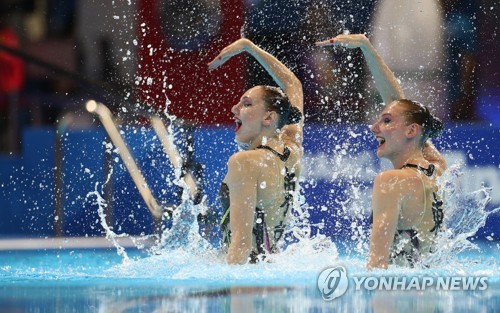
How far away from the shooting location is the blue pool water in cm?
288

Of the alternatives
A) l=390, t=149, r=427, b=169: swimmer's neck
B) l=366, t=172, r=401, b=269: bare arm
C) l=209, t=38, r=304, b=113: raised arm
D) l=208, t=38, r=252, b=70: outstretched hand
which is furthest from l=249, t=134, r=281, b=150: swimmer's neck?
l=366, t=172, r=401, b=269: bare arm

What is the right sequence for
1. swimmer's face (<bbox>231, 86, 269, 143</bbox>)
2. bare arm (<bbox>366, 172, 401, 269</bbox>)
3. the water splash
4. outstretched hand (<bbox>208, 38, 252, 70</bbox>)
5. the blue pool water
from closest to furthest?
the blue pool water
bare arm (<bbox>366, 172, 401, 269</bbox>)
the water splash
swimmer's face (<bbox>231, 86, 269, 143</bbox>)
outstretched hand (<bbox>208, 38, 252, 70</bbox>)

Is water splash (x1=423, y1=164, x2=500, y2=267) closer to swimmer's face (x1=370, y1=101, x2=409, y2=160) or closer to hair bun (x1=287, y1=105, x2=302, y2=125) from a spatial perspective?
swimmer's face (x1=370, y1=101, x2=409, y2=160)

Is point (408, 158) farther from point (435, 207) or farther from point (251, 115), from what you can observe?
point (251, 115)

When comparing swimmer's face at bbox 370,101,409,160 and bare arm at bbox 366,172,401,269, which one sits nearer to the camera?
bare arm at bbox 366,172,401,269

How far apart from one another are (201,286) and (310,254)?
3.91ft

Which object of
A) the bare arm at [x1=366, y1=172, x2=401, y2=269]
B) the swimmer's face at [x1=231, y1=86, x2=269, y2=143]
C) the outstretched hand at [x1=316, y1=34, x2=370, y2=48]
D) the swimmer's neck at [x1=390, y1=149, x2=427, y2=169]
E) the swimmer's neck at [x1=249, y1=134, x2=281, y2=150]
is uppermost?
the outstretched hand at [x1=316, y1=34, x2=370, y2=48]

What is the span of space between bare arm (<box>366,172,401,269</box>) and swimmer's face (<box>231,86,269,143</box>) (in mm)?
726

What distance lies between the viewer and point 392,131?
3.82 meters

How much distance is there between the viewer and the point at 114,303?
296 cm

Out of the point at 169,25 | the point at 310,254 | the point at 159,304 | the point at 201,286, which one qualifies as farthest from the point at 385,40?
the point at 159,304

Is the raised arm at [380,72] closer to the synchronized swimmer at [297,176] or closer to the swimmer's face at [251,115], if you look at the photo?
the synchronized swimmer at [297,176]

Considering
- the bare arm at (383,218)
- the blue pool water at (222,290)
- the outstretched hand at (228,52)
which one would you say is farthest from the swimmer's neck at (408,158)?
the outstretched hand at (228,52)

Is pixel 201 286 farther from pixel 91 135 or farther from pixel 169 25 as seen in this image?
pixel 169 25
